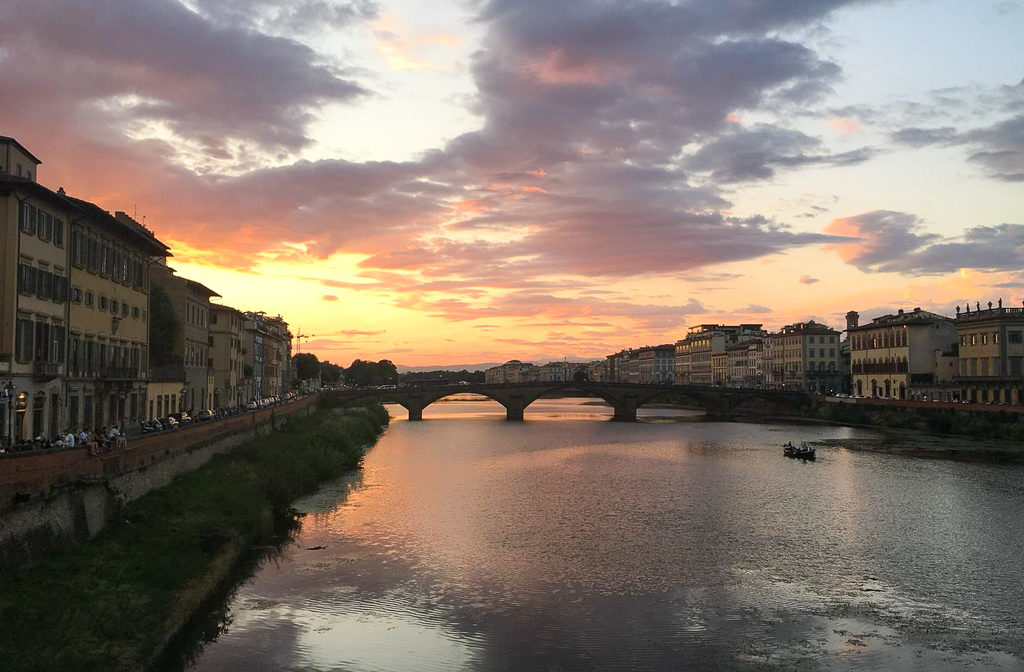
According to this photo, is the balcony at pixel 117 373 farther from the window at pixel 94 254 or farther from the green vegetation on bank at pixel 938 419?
the green vegetation on bank at pixel 938 419

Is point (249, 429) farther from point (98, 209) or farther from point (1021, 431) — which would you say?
point (1021, 431)

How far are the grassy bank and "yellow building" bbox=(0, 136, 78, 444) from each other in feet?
20.7

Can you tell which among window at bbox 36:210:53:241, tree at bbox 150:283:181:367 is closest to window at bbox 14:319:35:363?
window at bbox 36:210:53:241

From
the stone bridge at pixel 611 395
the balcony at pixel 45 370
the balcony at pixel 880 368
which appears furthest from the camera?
the stone bridge at pixel 611 395

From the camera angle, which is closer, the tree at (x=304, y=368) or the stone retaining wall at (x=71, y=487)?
the stone retaining wall at (x=71, y=487)

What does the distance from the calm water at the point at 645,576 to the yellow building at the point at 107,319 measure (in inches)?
488

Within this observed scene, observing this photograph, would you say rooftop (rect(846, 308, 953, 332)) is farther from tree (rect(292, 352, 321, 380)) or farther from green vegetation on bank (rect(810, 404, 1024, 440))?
tree (rect(292, 352, 321, 380))

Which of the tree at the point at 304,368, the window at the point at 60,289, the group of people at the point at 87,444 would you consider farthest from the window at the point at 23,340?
Result: the tree at the point at 304,368

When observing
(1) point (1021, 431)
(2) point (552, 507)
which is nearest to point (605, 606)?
(2) point (552, 507)

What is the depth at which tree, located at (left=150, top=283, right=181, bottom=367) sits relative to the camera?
61312mm

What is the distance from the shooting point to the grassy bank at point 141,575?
1972 centimetres

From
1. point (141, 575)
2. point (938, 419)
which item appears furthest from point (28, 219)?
point (938, 419)

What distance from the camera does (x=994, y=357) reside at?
93.1m

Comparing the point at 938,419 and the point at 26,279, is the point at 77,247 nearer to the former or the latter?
the point at 26,279
